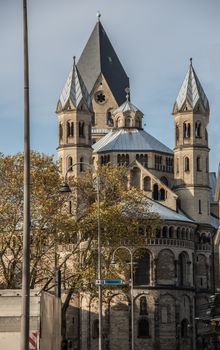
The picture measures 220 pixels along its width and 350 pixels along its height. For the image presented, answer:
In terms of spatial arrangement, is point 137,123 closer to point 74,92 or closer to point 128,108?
point 128,108

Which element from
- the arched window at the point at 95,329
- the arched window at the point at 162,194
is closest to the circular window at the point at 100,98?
the arched window at the point at 162,194

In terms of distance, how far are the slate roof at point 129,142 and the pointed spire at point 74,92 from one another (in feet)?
25.9

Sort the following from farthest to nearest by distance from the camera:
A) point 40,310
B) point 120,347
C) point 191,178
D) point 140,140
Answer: point 140,140 → point 191,178 → point 120,347 → point 40,310

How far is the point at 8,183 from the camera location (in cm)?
6569


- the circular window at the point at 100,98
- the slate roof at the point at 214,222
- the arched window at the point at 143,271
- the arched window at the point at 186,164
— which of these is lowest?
the arched window at the point at 143,271

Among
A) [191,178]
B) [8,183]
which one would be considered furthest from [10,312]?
[191,178]

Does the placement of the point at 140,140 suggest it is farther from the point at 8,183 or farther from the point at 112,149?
the point at 8,183

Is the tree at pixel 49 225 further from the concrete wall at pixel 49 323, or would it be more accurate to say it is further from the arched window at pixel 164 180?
the arched window at pixel 164 180

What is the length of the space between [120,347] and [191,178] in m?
19.6

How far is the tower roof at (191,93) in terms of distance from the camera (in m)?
105

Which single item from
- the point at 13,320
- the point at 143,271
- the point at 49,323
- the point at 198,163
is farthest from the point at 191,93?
the point at 13,320

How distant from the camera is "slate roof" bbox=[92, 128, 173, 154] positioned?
110 m

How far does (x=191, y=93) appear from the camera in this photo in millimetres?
105875

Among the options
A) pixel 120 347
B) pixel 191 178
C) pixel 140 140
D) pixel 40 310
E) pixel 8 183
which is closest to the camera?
pixel 40 310
